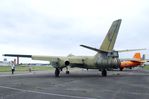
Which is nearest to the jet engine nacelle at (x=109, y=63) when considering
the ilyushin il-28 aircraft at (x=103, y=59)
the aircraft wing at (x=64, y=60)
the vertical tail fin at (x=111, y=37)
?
the ilyushin il-28 aircraft at (x=103, y=59)

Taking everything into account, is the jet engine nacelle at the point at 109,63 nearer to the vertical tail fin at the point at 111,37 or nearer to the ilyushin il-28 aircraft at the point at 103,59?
the ilyushin il-28 aircraft at the point at 103,59

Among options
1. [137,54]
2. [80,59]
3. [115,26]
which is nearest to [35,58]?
[80,59]

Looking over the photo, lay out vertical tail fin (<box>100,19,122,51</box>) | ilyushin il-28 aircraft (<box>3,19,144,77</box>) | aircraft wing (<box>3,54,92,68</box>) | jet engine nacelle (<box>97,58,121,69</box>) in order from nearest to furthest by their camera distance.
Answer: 1. jet engine nacelle (<box>97,58,121,69</box>)
2. ilyushin il-28 aircraft (<box>3,19,144,77</box>)
3. vertical tail fin (<box>100,19,122,51</box>)
4. aircraft wing (<box>3,54,92,68</box>)

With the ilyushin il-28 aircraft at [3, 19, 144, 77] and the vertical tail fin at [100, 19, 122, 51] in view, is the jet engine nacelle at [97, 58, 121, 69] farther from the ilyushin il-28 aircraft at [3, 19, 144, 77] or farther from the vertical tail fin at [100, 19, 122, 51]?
the vertical tail fin at [100, 19, 122, 51]

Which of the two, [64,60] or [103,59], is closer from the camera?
[103,59]

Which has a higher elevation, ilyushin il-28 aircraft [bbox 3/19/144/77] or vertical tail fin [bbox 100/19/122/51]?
vertical tail fin [bbox 100/19/122/51]

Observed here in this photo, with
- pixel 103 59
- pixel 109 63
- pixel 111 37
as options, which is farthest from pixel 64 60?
pixel 111 37

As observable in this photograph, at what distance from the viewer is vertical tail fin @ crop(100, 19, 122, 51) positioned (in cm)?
2951

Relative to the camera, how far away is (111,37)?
97.3 ft

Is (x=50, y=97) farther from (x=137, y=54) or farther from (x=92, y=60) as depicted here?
(x=137, y=54)

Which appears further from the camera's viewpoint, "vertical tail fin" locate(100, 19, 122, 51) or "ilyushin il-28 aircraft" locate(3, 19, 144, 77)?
"vertical tail fin" locate(100, 19, 122, 51)

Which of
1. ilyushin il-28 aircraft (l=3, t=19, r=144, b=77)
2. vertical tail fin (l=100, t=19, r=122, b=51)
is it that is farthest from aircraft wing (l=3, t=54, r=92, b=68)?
vertical tail fin (l=100, t=19, r=122, b=51)

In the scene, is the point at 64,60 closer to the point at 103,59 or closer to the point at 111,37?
the point at 103,59

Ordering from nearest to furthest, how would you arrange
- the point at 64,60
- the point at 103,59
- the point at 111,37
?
the point at 103,59 < the point at 111,37 < the point at 64,60
